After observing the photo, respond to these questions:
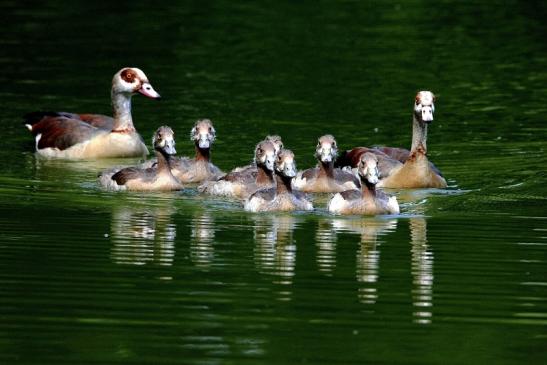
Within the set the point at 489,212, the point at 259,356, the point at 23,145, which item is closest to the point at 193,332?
the point at 259,356

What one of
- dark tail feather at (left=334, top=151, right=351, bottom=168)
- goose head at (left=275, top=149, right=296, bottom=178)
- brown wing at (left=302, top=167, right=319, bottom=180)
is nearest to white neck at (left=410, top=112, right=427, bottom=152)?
dark tail feather at (left=334, top=151, right=351, bottom=168)

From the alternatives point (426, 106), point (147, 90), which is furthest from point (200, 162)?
point (147, 90)

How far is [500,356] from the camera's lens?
40.5ft

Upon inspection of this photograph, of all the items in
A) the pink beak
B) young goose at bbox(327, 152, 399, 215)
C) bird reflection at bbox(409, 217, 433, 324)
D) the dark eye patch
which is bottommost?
bird reflection at bbox(409, 217, 433, 324)

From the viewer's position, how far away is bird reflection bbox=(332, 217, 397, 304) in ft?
48.4

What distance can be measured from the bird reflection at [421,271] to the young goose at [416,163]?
2712mm

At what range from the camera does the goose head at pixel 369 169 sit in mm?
19250

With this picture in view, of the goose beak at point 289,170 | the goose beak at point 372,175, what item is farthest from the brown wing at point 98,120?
the goose beak at point 372,175

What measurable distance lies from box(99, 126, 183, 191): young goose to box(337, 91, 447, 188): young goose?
2.77 metres

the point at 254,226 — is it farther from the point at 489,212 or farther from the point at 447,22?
the point at 447,22

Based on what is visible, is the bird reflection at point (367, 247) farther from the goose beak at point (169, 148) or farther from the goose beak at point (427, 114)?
the goose beak at point (169, 148)

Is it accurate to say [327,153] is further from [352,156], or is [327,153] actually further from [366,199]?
[352,156]

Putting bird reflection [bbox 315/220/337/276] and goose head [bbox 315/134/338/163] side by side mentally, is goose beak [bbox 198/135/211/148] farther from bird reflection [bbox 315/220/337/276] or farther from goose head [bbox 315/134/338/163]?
bird reflection [bbox 315/220/337/276]

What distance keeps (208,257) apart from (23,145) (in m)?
11.4
